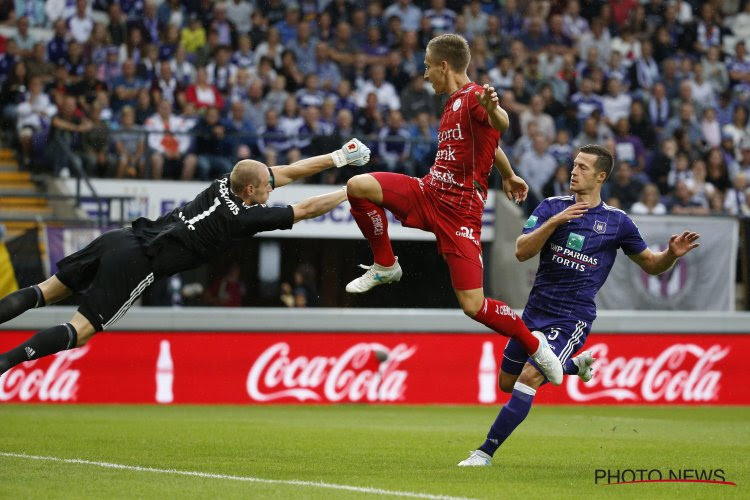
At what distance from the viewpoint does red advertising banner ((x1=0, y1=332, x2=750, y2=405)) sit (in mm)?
15938

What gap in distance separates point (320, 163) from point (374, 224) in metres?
0.71

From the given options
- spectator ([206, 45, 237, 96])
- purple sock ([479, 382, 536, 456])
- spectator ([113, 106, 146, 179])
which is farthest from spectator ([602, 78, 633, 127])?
purple sock ([479, 382, 536, 456])

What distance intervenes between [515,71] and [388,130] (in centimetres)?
323

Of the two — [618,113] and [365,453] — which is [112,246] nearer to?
[365,453]

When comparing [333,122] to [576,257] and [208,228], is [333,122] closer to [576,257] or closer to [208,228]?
[208,228]

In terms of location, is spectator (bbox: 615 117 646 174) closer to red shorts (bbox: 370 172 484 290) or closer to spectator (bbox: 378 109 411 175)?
spectator (bbox: 378 109 411 175)

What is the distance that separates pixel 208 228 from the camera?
30.9ft

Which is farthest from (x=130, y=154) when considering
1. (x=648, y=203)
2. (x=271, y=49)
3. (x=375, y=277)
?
(x=375, y=277)

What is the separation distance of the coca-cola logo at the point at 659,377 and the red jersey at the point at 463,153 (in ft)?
27.6

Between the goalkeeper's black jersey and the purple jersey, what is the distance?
198 cm

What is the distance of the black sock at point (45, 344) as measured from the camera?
8945mm

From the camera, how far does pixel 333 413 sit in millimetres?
15000

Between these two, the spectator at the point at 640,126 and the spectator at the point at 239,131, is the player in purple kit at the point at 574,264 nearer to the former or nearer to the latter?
the spectator at the point at 239,131

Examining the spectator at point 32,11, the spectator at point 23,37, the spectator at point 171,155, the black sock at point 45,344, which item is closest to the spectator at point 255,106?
the spectator at point 171,155
